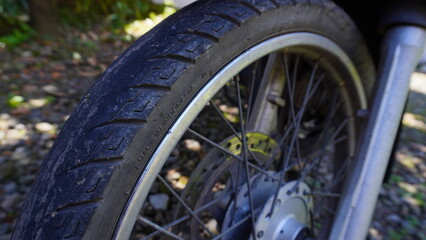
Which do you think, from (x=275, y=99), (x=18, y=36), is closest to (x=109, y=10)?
(x=18, y=36)

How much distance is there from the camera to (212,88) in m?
0.71

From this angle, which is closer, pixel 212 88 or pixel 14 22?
pixel 212 88

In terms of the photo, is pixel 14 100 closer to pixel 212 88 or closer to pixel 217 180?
pixel 217 180

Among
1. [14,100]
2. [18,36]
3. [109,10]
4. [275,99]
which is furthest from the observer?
[109,10]

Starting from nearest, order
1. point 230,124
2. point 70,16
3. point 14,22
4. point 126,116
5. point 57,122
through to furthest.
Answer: point 126,116, point 230,124, point 57,122, point 14,22, point 70,16

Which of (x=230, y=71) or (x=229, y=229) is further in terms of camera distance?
(x=229, y=229)

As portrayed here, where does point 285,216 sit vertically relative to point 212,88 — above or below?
below

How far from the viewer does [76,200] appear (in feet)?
1.85

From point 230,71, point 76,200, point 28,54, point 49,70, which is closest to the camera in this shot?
point 76,200

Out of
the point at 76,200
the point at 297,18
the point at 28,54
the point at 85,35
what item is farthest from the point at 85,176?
the point at 85,35

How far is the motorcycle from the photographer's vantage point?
590 millimetres

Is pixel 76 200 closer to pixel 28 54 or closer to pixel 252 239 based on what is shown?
pixel 252 239

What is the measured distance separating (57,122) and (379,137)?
186 cm

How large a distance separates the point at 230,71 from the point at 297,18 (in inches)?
10.7
